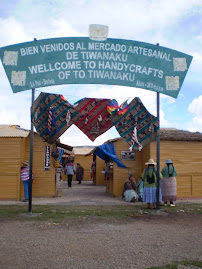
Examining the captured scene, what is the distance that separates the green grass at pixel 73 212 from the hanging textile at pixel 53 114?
2.34m

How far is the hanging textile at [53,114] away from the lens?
9.74 meters

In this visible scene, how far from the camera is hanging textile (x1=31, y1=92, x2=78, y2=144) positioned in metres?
9.74

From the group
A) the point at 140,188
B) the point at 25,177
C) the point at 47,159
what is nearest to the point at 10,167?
the point at 25,177

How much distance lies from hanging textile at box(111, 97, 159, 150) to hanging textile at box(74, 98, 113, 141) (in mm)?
319

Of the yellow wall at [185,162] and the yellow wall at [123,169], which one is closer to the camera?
the yellow wall at [185,162]

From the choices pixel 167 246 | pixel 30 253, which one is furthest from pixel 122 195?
pixel 30 253

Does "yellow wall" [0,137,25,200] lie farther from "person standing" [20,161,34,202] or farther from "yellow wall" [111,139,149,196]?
"yellow wall" [111,139,149,196]

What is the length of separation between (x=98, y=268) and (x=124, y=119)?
608 centimetres

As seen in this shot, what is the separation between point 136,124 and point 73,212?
3296 mm

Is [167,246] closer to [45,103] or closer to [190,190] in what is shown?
[45,103]

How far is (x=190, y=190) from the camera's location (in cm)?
1316

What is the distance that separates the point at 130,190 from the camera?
12438mm

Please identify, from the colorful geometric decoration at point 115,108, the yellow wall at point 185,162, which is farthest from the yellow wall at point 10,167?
the yellow wall at point 185,162

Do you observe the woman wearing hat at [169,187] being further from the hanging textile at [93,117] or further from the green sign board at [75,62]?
the green sign board at [75,62]
